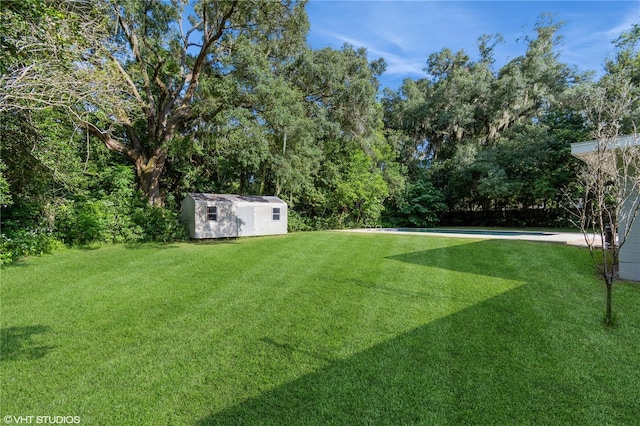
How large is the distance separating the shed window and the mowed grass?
562 centimetres

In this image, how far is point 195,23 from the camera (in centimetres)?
1140

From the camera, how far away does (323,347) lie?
3004 mm

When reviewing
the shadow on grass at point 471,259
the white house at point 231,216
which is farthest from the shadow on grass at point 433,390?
the white house at point 231,216

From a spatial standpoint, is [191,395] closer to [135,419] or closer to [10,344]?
[135,419]

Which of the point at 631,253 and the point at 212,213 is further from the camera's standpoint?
the point at 212,213

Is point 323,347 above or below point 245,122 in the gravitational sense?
below

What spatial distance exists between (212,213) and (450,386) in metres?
10.5

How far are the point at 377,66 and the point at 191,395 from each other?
19987 millimetres

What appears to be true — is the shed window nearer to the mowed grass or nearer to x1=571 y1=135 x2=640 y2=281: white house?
the mowed grass

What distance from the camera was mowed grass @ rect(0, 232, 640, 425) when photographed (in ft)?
7.06

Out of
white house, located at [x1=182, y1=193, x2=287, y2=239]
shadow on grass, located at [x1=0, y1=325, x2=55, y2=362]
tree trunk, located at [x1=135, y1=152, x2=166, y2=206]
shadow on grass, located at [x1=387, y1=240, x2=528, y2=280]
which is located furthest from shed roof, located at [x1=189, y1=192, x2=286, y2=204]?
shadow on grass, located at [x1=0, y1=325, x2=55, y2=362]

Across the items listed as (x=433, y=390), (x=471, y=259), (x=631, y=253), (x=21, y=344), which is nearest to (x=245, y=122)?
(x=471, y=259)

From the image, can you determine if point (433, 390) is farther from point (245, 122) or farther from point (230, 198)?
point (230, 198)

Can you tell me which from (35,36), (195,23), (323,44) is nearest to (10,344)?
(35,36)
